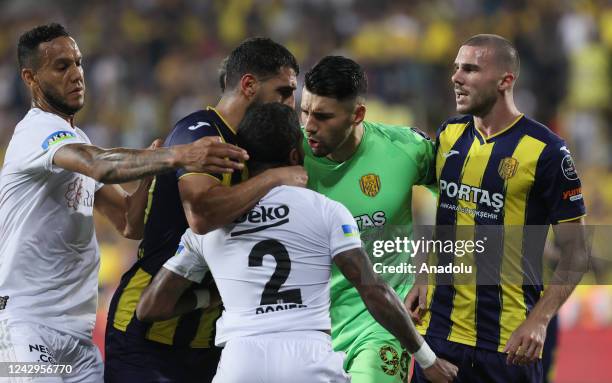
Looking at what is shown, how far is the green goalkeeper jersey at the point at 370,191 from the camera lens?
602 centimetres

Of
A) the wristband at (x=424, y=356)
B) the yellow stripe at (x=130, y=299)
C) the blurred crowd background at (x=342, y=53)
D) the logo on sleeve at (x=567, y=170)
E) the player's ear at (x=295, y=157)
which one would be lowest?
the wristband at (x=424, y=356)

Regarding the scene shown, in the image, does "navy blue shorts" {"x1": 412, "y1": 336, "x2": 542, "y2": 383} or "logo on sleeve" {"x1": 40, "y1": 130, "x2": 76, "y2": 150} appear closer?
"logo on sleeve" {"x1": 40, "y1": 130, "x2": 76, "y2": 150}

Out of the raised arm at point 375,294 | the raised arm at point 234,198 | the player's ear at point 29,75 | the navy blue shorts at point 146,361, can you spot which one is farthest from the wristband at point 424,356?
the player's ear at point 29,75

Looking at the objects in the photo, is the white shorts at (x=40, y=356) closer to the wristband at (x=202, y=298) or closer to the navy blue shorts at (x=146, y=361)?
the navy blue shorts at (x=146, y=361)

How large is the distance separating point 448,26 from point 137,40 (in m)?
5.31

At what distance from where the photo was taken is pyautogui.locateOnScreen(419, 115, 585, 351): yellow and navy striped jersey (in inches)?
229

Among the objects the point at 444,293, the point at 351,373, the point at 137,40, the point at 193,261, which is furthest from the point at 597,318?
the point at 137,40

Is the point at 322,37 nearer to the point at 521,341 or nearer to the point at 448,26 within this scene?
the point at 448,26

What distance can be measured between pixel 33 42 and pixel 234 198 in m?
1.73

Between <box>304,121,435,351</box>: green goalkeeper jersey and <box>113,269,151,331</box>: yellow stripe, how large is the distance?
116 centimetres

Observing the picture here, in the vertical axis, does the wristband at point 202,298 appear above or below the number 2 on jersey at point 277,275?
below

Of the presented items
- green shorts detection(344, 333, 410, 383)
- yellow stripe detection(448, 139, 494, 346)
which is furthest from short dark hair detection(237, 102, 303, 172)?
yellow stripe detection(448, 139, 494, 346)

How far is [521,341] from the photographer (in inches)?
221

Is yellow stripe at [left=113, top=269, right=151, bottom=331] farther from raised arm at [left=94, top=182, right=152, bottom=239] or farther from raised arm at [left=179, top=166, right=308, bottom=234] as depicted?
raised arm at [left=179, top=166, right=308, bottom=234]
